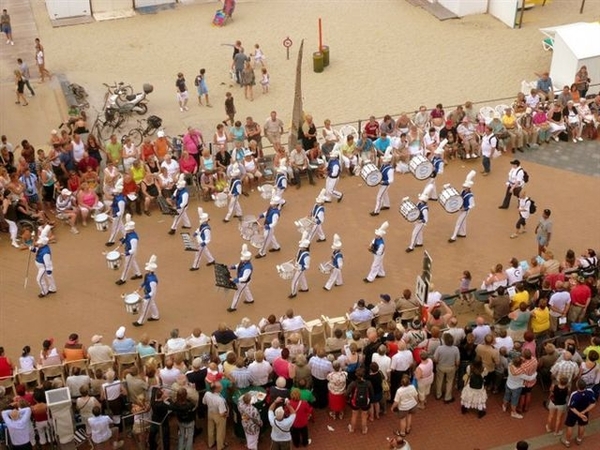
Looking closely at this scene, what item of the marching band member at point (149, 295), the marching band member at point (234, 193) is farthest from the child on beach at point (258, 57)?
the marching band member at point (149, 295)

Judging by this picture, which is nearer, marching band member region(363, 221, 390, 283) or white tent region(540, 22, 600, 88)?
marching band member region(363, 221, 390, 283)

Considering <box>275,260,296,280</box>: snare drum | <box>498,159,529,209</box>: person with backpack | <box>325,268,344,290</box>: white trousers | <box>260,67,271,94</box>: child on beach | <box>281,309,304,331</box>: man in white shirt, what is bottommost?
<box>260,67,271,94</box>: child on beach

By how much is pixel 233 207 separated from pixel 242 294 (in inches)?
132

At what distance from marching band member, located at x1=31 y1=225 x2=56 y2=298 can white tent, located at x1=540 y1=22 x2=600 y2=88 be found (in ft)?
53.2

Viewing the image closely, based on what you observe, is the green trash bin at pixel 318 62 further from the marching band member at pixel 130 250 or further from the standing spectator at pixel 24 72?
the marching band member at pixel 130 250

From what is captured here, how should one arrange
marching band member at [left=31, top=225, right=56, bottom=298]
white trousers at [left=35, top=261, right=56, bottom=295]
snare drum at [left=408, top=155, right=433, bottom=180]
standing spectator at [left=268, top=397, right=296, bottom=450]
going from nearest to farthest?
standing spectator at [left=268, top=397, right=296, bottom=450], marching band member at [left=31, top=225, right=56, bottom=298], white trousers at [left=35, top=261, right=56, bottom=295], snare drum at [left=408, top=155, right=433, bottom=180]

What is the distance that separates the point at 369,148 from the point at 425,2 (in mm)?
14327

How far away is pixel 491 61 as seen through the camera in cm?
3070

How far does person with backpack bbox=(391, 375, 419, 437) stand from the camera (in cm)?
1459

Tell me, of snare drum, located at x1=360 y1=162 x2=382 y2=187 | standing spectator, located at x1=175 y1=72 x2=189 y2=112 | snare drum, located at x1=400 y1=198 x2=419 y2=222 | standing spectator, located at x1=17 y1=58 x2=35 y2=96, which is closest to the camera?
snare drum, located at x1=400 y1=198 x2=419 y2=222

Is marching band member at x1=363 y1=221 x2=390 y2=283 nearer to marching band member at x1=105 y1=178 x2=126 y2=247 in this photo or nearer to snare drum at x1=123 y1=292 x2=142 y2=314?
snare drum at x1=123 y1=292 x2=142 y2=314

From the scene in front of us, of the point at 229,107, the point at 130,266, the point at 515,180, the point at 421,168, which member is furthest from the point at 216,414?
the point at 229,107

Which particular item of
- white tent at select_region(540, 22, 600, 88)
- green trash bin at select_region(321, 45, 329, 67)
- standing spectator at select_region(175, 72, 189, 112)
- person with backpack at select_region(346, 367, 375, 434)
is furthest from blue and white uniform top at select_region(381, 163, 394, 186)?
green trash bin at select_region(321, 45, 329, 67)

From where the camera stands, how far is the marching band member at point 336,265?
18.2 meters
